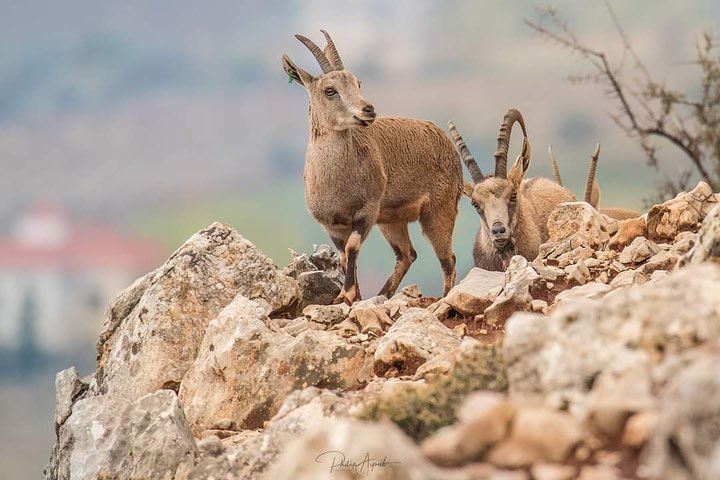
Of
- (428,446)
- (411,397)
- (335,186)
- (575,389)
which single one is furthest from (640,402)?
(335,186)

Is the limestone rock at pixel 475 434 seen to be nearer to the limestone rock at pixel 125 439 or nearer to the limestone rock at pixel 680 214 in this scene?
the limestone rock at pixel 125 439

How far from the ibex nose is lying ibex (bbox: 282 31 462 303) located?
1.50m

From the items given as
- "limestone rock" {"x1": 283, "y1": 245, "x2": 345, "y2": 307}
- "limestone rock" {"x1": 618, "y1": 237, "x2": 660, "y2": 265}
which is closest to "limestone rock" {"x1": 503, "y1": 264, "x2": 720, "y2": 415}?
"limestone rock" {"x1": 618, "y1": 237, "x2": 660, "y2": 265}

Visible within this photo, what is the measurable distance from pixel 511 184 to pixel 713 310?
9682mm

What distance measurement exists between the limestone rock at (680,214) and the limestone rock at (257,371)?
419 centimetres

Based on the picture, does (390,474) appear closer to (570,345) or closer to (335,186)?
(570,345)

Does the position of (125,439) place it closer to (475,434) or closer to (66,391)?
(66,391)

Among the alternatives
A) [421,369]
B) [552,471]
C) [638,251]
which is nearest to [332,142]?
[638,251]

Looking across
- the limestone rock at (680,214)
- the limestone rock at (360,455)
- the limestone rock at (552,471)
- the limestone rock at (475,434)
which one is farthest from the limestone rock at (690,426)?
the limestone rock at (680,214)

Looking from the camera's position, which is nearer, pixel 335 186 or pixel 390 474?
pixel 390 474

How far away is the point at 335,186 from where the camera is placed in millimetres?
14555

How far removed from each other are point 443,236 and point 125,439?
283 inches

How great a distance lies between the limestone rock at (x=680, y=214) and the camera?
1260 cm

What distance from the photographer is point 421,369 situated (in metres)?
9.48
